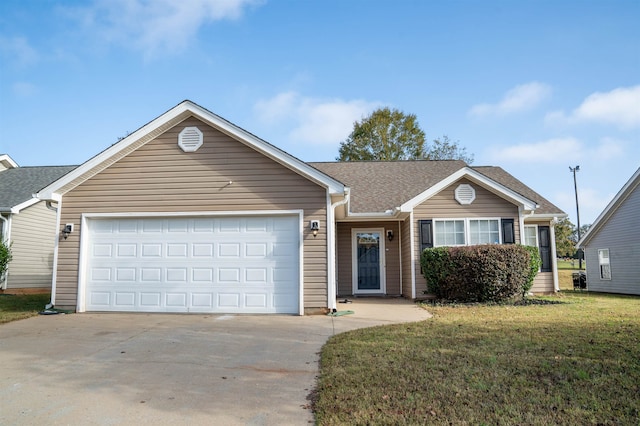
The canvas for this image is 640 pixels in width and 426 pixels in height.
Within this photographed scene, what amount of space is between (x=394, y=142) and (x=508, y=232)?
2422 cm

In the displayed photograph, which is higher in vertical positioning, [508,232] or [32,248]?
[508,232]

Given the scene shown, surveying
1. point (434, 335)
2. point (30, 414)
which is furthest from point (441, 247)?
point (30, 414)

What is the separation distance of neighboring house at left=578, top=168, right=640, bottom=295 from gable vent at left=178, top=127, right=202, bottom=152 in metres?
15.0

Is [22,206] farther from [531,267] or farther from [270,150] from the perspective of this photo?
[531,267]

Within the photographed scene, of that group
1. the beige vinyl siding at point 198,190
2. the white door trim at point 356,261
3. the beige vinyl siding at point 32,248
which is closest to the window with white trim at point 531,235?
the white door trim at point 356,261

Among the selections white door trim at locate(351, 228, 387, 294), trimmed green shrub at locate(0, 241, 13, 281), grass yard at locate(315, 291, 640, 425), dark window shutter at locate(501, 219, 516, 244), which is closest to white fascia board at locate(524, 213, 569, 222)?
dark window shutter at locate(501, 219, 516, 244)

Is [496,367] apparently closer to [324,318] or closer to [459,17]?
[324,318]

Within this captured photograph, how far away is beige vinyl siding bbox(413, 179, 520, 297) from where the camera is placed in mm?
12341

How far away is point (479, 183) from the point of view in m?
12.3

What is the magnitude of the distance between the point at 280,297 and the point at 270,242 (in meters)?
1.23

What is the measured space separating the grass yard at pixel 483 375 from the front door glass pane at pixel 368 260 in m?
6.32

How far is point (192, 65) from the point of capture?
1274cm

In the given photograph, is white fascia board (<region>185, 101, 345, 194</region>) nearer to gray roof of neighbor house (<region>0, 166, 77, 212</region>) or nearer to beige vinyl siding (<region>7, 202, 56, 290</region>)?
gray roof of neighbor house (<region>0, 166, 77, 212</region>)

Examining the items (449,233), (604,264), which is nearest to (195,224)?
(449,233)
